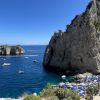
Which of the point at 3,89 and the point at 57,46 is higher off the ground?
the point at 57,46

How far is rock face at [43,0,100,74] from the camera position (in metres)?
85.2

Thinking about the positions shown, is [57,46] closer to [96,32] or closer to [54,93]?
[96,32]

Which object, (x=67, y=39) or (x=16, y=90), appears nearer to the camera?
(x=16, y=90)

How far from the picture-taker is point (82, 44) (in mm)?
88312

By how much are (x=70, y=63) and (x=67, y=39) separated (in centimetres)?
980

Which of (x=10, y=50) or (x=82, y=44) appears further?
(x=10, y=50)

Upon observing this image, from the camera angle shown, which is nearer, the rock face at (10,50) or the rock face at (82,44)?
the rock face at (82,44)

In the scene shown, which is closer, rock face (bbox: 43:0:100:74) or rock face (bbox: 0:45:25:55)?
rock face (bbox: 43:0:100:74)

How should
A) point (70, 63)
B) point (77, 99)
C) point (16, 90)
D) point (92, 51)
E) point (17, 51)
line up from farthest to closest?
point (17, 51) < point (70, 63) < point (92, 51) < point (16, 90) < point (77, 99)

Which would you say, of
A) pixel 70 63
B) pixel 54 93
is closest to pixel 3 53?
pixel 70 63

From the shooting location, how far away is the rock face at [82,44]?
8519cm

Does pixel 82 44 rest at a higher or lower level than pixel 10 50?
higher

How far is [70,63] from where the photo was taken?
3627 inches

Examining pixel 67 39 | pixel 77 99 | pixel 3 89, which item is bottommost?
pixel 3 89
